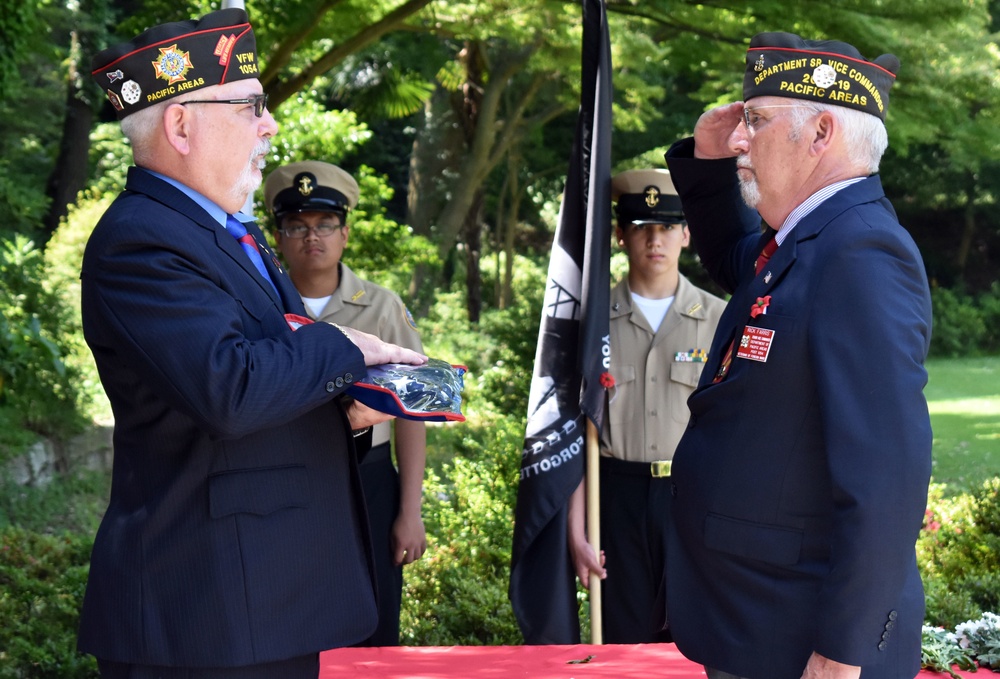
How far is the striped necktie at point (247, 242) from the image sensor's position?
8.06ft

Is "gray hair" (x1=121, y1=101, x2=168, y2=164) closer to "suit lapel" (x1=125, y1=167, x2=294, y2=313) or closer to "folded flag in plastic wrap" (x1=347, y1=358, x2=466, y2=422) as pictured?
"suit lapel" (x1=125, y1=167, x2=294, y2=313)

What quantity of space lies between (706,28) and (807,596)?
19.0ft

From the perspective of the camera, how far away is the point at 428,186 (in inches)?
643

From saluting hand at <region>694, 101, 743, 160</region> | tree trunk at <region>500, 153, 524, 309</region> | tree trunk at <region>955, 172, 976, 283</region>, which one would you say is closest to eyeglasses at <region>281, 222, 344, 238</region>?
saluting hand at <region>694, 101, 743, 160</region>

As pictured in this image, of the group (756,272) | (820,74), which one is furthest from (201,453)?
(820,74)


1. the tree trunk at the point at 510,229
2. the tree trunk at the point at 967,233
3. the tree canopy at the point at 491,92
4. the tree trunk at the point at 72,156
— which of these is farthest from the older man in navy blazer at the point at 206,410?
the tree trunk at the point at 967,233

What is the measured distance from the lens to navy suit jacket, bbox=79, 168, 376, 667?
2.07 metres

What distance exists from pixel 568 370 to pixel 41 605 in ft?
10.7

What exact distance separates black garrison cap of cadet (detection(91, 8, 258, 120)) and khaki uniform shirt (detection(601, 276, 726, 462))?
7.61 ft

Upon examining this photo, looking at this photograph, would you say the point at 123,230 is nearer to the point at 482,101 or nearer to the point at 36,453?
the point at 36,453

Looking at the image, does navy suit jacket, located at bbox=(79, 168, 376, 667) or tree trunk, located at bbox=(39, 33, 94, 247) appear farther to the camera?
tree trunk, located at bbox=(39, 33, 94, 247)

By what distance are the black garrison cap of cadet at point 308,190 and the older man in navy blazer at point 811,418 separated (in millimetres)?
2320

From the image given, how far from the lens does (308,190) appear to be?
4.48 m

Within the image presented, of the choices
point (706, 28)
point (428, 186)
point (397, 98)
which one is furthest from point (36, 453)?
point (428, 186)
